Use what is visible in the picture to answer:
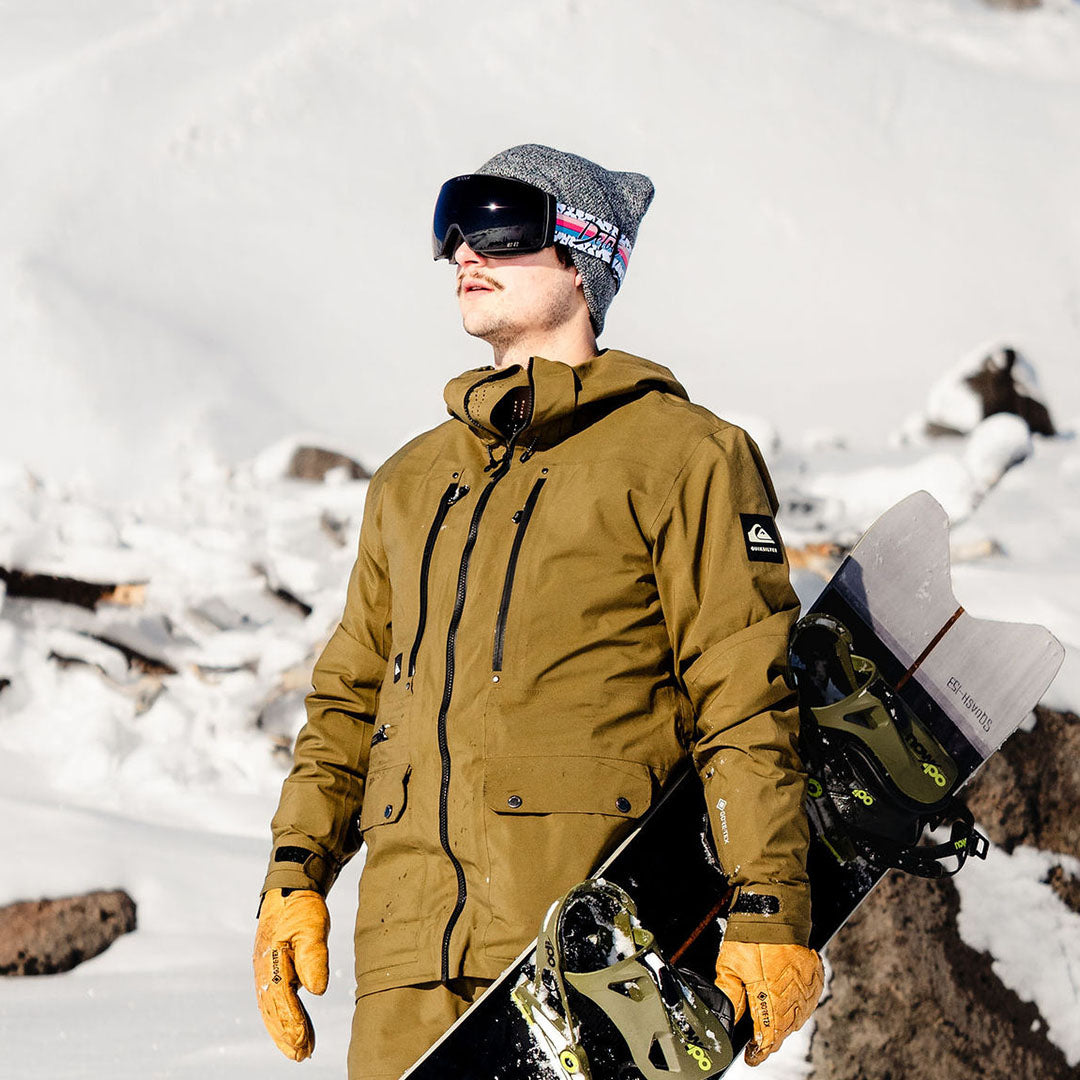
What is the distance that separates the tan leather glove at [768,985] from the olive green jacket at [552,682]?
3 centimetres

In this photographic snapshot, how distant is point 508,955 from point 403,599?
2.49 ft

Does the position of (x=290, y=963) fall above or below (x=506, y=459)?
below

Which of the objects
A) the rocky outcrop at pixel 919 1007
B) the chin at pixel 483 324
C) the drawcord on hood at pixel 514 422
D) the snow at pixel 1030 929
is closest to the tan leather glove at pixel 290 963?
the drawcord on hood at pixel 514 422

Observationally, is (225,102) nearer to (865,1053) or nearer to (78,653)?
(78,653)

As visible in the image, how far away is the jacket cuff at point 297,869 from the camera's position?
8.16 ft

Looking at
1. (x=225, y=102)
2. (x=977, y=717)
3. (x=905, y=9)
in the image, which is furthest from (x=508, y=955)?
(x=905, y=9)

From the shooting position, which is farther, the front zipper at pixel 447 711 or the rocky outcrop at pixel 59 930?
the rocky outcrop at pixel 59 930

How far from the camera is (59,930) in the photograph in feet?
15.8

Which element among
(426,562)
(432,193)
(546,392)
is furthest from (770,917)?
(432,193)

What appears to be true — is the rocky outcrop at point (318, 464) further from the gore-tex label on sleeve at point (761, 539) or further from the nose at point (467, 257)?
the gore-tex label on sleeve at point (761, 539)

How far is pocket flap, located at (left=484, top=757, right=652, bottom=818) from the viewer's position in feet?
6.97

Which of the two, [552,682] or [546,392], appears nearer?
[552,682]

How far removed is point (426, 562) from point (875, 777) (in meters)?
1.02

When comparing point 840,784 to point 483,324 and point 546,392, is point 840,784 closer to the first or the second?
point 546,392
